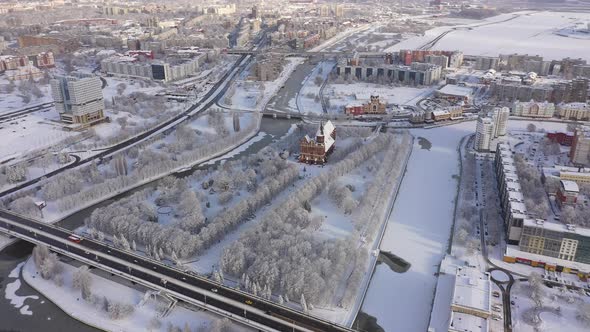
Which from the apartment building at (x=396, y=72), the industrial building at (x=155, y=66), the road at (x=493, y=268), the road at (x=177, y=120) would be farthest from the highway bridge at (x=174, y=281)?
the apartment building at (x=396, y=72)

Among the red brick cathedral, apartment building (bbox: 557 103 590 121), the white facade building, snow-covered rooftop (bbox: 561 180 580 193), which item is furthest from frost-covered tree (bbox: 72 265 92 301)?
apartment building (bbox: 557 103 590 121)

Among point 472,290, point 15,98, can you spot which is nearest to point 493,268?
point 472,290

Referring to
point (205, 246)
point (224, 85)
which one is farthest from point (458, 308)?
point (224, 85)

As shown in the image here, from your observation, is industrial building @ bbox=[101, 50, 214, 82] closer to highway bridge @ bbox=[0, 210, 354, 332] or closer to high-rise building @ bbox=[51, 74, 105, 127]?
high-rise building @ bbox=[51, 74, 105, 127]

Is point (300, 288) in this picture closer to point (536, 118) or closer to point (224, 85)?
point (536, 118)

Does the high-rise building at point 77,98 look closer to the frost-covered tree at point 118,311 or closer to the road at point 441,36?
the frost-covered tree at point 118,311

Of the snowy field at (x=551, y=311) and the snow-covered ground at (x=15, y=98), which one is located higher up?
the snow-covered ground at (x=15, y=98)

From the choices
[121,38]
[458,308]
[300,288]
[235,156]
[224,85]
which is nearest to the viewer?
[458,308]
